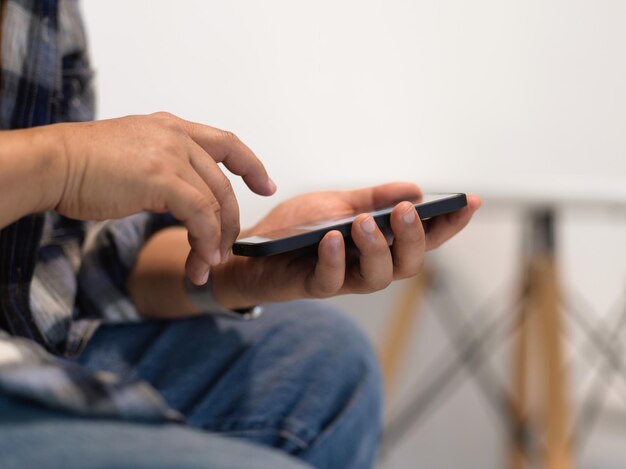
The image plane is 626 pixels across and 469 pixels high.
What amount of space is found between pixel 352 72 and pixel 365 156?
294mm

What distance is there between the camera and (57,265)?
22.7 inches

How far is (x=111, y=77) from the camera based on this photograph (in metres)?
0.58

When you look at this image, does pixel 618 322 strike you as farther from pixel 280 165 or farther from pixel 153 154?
pixel 153 154

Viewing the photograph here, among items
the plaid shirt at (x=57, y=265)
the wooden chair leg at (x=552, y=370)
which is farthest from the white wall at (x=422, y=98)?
the wooden chair leg at (x=552, y=370)

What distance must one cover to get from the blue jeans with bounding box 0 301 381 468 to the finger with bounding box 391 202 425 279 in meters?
0.16

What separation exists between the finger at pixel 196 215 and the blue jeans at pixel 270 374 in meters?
0.18

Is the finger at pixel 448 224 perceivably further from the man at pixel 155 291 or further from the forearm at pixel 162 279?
the forearm at pixel 162 279

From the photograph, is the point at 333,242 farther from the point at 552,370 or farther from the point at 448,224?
the point at 552,370

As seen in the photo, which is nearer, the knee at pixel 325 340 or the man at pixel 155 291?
the man at pixel 155 291

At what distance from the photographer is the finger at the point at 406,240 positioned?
1.48ft

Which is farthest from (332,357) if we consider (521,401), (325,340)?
(521,401)

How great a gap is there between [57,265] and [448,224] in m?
0.31

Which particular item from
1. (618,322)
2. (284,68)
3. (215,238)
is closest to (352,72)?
(284,68)

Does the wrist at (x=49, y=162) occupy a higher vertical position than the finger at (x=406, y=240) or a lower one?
higher
